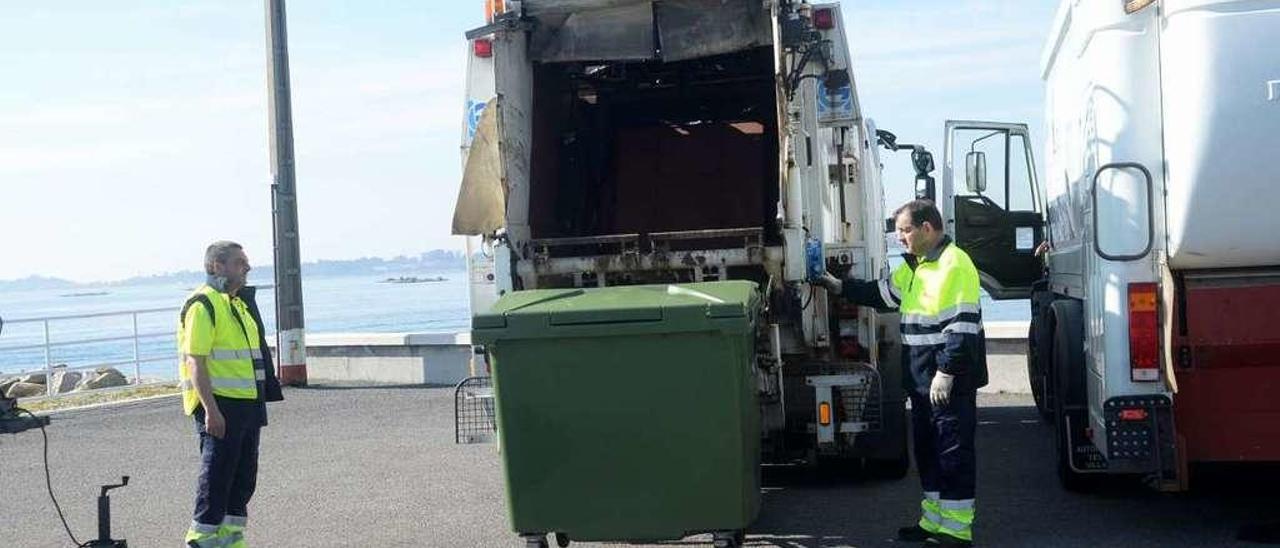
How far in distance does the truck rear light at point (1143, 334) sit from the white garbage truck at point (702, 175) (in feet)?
5.15

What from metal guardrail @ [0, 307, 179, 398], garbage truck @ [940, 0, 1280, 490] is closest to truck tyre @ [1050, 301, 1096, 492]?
garbage truck @ [940, 0, 1280, 490]

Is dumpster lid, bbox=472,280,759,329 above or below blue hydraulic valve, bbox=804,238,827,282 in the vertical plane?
below

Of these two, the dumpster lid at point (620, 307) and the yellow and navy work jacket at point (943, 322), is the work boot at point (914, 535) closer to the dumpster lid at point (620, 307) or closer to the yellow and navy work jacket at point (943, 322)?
the yellow and navy work jacket at point (943, 322)

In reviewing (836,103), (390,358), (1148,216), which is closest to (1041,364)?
(836,103)

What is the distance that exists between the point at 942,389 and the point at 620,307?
1622mm

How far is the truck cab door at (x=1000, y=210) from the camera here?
1080 cm

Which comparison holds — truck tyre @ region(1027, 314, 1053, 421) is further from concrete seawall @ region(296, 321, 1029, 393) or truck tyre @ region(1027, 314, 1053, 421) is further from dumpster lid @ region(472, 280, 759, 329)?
concrete seawall @ region(296, 321, 1029, 393)

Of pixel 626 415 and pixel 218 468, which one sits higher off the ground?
pixel 626 415

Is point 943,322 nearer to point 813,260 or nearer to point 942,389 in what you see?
point 942,389

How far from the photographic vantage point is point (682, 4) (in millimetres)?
7660

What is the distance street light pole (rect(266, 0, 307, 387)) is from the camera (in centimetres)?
1517

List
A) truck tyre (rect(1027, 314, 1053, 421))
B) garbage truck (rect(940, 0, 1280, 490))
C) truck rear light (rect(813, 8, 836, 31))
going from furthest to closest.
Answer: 1. truck tyre (rect(1027, 314, 1053, 421))
2. truck rear light (rect(813, 8, 836, 31))
3. garbage truck (rect(940, 0, 1280, 490))

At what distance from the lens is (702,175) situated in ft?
27.9

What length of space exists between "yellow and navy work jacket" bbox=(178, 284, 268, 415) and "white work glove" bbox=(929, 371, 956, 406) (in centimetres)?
306
